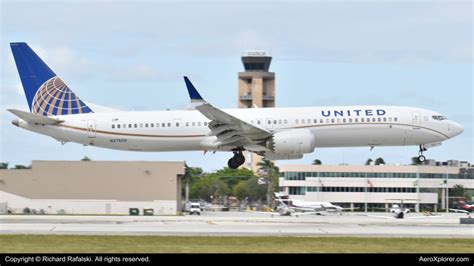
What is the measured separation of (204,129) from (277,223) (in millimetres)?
8783

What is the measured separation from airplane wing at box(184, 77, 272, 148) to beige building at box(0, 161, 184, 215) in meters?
31.1

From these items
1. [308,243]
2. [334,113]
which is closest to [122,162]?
[334,113]

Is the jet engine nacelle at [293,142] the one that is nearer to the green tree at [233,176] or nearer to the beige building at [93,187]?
the beige building at [93,187]

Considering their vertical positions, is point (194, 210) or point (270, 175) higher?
point (270, 175)

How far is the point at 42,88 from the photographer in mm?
61844

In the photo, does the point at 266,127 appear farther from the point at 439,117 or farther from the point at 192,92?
the point at 439,117

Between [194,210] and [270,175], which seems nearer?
[194,210]

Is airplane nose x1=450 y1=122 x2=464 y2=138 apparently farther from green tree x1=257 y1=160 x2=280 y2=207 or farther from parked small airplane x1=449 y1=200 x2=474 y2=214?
green tree x1=257 y1=160 x2=280 y2=207

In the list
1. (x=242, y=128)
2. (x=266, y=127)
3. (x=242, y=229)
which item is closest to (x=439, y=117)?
(x=266, y=127)

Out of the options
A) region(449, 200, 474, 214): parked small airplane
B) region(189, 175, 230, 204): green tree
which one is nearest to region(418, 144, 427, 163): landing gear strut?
region(449, 200, 474, 214): parked small airplane

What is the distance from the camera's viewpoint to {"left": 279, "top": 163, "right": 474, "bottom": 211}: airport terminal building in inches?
5492

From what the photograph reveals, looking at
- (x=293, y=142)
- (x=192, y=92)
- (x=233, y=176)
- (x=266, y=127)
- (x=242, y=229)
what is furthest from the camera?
(x=233, y=176)

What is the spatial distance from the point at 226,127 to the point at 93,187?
1441 inches

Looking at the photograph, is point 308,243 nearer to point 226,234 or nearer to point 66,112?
point 226,234
